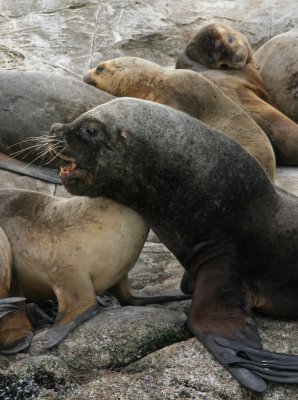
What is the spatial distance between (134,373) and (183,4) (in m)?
8.27

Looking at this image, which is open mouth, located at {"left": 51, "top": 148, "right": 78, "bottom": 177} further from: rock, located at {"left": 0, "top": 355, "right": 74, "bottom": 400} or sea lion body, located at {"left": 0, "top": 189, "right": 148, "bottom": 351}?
rock, located at {"left": 0, "top": 355, "right": 74, "bottom": 400}

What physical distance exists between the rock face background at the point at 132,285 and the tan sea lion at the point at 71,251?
205 millimetres

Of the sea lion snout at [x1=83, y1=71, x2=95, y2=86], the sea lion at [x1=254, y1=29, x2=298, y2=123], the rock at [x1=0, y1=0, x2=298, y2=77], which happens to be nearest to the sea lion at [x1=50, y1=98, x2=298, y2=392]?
the sea lion snout at [x1=83, y1=71, x2=95, y2=86]

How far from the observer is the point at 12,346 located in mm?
4953

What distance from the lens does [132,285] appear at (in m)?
6.33

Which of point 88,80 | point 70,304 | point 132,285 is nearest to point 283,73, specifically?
A: point 88,80

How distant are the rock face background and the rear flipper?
7 centimetres

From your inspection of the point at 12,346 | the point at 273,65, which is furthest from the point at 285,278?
the point at 273,65

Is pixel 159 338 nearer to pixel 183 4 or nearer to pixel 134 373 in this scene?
pixel 134 373

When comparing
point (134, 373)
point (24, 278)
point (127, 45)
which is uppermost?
point (134, 373)

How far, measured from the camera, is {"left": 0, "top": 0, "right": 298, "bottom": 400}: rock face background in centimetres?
446

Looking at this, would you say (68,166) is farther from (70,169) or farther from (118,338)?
(118,338)

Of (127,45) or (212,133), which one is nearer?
(212,133)

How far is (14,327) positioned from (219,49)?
17.7ft
